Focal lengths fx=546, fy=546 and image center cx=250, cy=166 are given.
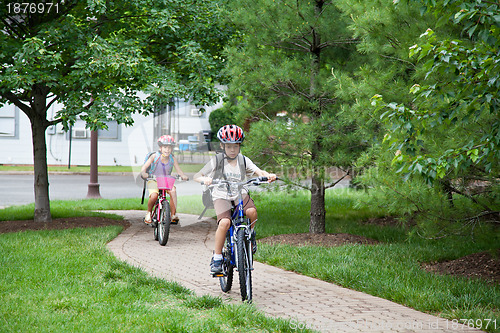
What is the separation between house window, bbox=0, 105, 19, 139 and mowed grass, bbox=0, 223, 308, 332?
2490 centimetres

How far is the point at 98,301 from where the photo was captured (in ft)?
18.1

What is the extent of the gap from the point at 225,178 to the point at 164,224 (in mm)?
3392

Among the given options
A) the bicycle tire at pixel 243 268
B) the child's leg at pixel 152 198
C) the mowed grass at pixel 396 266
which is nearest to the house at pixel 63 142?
the child's leg at pixel 152 198

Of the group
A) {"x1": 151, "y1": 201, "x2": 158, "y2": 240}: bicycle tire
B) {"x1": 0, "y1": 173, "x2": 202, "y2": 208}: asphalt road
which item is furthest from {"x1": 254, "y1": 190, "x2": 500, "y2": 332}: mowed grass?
{"x1": 0, "y1": 173, "x2": 202, "y2": 208}: asphalt road

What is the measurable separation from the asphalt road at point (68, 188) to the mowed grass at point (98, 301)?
815cm

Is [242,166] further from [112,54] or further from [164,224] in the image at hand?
[112,54]

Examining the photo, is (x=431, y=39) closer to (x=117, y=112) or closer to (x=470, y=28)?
(x=470, y=28)

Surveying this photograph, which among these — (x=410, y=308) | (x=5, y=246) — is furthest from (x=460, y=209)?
(x=5, y=246)

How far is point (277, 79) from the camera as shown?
31.4 ft

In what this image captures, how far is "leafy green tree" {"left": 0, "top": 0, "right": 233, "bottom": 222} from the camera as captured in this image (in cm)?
940

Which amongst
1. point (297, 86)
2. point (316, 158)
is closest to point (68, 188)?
point (297, 86)

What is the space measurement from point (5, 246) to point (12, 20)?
4742mm

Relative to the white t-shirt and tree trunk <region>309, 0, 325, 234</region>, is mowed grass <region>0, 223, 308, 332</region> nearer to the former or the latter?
the white t-shirt

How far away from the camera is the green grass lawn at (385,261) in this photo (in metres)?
5.62
